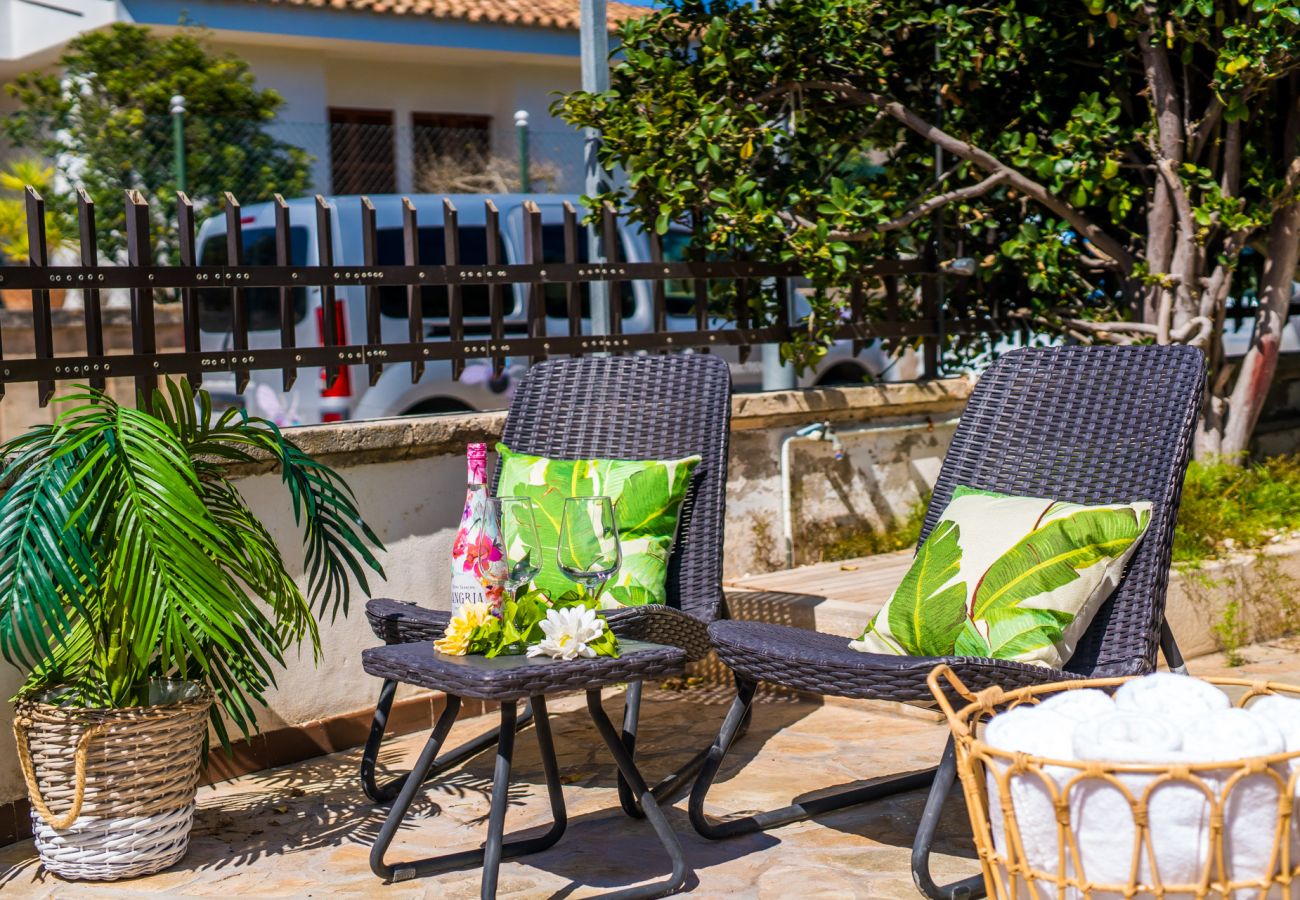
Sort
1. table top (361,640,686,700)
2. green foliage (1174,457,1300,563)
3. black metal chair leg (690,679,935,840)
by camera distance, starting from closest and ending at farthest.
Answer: table top (361,640,686,700)
black metal chair leg (690,679,935,840)
green foliage (1174,457,1300,563)

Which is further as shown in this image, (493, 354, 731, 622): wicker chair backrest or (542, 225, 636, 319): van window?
(542, 225, 636, 319): van window

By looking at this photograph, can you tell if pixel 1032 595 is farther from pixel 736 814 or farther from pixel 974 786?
pixel 974 786

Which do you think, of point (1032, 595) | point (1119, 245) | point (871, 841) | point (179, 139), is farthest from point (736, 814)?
point (179, 139)

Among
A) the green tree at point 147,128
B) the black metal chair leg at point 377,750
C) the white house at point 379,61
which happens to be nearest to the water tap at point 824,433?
the black metal chair leg at point 377,750

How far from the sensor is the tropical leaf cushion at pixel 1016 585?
3.06 metres

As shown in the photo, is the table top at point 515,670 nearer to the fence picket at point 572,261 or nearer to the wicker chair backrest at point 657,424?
the wicker chair backrest at point 657,424

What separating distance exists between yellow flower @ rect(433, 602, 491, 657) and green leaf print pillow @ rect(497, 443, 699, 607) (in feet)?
1.89

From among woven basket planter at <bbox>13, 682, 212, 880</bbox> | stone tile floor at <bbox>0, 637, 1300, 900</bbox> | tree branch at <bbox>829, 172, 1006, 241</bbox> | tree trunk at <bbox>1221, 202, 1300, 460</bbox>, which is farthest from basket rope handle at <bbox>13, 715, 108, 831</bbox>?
tree trunk at <bbox>1221, 202, 1300, 460</bbox>

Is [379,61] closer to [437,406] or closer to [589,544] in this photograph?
[437,406]

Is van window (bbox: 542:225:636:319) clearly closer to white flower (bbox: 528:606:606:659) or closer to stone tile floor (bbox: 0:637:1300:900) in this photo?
stone tile floor (bbox: 0:637:1300:900)

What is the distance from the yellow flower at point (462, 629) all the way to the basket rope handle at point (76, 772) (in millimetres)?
750

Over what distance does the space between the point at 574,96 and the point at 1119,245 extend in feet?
7.04

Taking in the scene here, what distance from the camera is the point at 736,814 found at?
351 centimetres

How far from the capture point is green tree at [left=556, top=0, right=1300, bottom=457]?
17.0 feet
